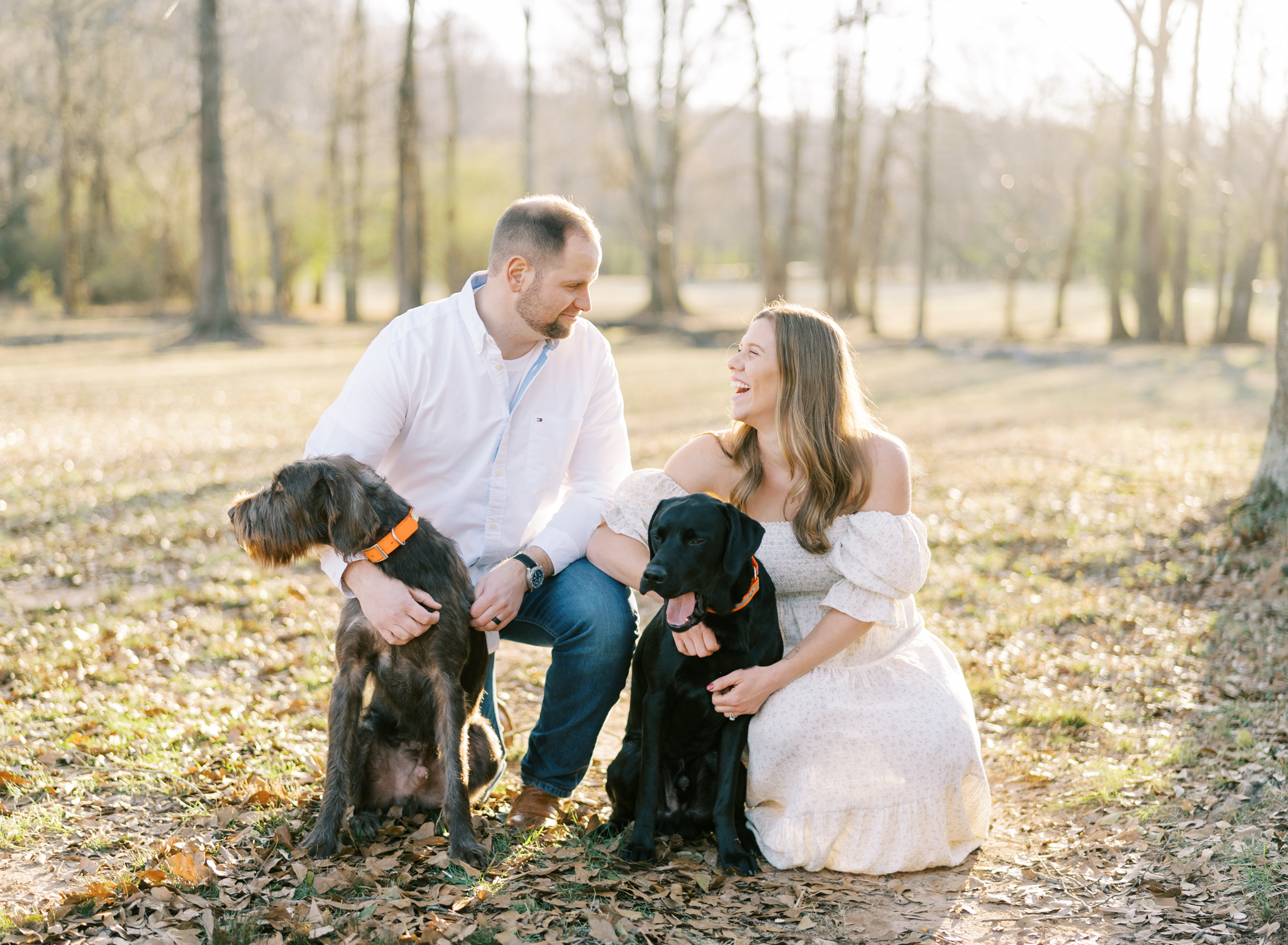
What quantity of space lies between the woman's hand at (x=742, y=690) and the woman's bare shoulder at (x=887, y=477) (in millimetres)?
688

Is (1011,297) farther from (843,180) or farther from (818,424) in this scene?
(818,424)

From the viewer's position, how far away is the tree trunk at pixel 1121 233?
92.9ft

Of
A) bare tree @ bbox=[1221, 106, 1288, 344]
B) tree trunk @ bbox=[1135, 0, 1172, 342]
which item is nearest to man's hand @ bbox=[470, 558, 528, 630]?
tree trunk @ bbox=[1135, 0, 1172, 342]

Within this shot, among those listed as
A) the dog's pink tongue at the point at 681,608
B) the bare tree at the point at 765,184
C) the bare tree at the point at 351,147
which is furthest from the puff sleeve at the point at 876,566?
the bare tree at the point at 351,147

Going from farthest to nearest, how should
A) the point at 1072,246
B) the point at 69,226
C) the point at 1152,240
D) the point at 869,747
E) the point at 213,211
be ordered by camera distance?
1. the point at 1072,246
2. the point at 69,226
3. the point at 1152,240
4. the point at 213,211
5. the point at 869,747

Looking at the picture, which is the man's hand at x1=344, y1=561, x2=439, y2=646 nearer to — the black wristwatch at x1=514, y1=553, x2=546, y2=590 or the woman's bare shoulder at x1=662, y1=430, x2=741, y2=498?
the black wristwatch at x1=514, y1=553, x2=546, y2=590

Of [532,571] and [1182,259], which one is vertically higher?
[1182,259]

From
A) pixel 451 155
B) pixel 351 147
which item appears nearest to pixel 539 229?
pixel 451 155

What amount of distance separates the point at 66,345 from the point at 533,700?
22.9 m

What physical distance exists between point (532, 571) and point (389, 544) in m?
0.56

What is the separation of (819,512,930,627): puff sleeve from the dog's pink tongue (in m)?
0.57

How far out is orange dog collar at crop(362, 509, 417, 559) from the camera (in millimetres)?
3223

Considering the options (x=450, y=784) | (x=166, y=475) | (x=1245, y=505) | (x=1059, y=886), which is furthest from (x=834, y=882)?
(x=166, y=475)

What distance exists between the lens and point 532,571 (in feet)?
11.7
